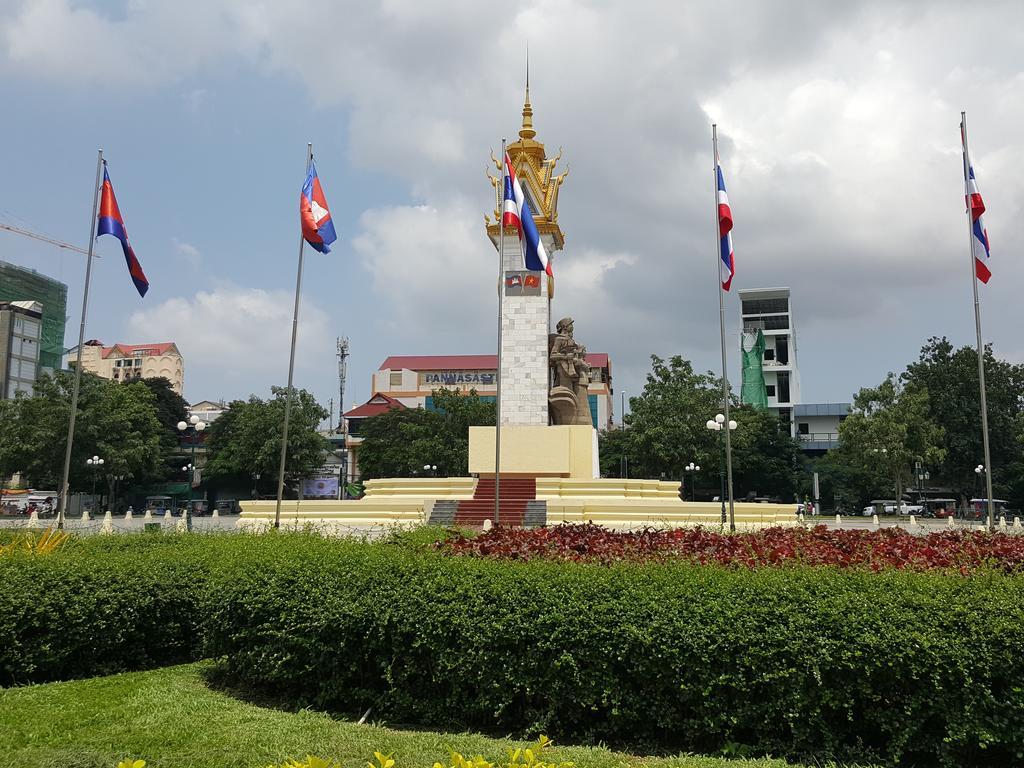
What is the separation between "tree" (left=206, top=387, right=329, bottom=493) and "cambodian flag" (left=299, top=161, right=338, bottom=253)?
101 feet

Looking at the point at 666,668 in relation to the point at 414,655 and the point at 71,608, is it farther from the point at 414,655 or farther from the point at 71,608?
the point at 71,608

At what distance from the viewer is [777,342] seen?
6862 centimetres

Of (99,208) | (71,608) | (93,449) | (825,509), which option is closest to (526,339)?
(99,208)

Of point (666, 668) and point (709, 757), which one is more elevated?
point (666, 668)

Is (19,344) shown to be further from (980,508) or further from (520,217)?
(980,508)

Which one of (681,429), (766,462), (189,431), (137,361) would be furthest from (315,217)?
(137,361)

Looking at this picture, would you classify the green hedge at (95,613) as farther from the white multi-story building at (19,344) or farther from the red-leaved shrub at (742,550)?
the white multi-story building at (19,344)

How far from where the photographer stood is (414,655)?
523 centimetres

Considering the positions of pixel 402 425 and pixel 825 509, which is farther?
pixel 825 509

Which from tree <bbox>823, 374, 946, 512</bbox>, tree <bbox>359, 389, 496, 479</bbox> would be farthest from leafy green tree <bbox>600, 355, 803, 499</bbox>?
tree <bbox>359, 389, 496, 479</bbox>

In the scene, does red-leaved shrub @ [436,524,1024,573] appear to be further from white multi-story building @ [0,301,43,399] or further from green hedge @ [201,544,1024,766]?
white multi-story building @ [0,301,43,399]

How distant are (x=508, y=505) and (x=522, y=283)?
7562 millimetres

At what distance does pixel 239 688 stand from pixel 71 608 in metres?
1.53

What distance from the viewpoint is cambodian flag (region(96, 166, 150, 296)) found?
1567cm
